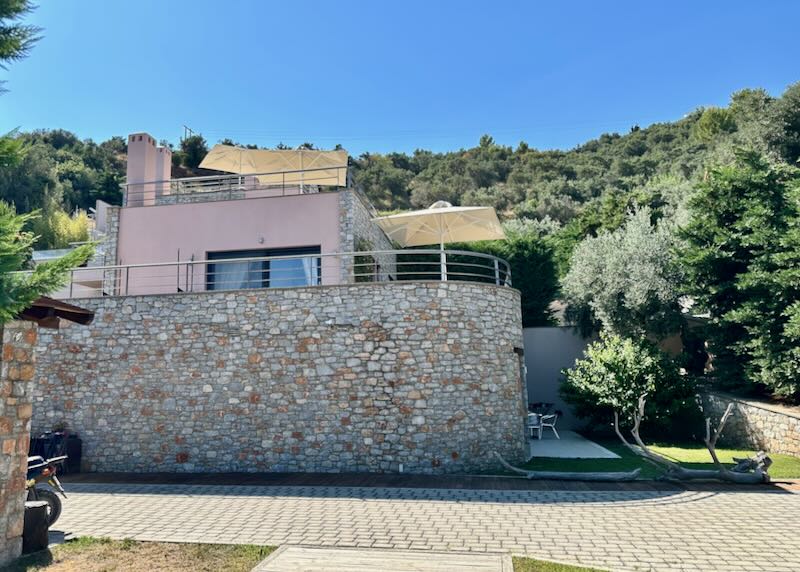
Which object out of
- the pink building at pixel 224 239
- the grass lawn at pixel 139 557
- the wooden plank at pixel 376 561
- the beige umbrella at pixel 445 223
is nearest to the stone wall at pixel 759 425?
the beige umbrella at pixel 445 223

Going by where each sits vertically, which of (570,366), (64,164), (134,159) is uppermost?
(64,164)

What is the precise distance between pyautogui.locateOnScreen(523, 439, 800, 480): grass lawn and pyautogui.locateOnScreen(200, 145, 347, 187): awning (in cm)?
1063

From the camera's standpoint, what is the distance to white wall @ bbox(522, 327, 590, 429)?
1722 cm

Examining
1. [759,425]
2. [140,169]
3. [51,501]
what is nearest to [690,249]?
[759,425]

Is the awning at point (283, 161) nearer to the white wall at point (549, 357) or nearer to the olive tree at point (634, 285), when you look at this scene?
the white wall at point (549, 357)

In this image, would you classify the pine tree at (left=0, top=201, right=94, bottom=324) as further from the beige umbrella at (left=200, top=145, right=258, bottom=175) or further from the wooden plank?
the beige umbrella at (left=200, top=145, right=258, bottom=175)

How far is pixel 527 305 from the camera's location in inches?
792

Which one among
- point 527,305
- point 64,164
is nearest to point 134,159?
point 527,305

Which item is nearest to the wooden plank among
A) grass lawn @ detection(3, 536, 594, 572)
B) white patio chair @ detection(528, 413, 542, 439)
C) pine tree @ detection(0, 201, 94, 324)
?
grass lawn @ detection(3, 536, 594, 572)

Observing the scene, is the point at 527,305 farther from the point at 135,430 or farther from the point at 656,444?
the point at 135,430

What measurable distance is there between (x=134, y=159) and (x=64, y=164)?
39740mm

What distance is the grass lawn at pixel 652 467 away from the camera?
10.2m

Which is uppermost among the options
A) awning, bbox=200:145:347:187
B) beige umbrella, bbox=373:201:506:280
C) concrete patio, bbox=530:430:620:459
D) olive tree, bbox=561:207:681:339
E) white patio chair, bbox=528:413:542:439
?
awning, bbox=200:145:347:187

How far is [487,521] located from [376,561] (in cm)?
211
